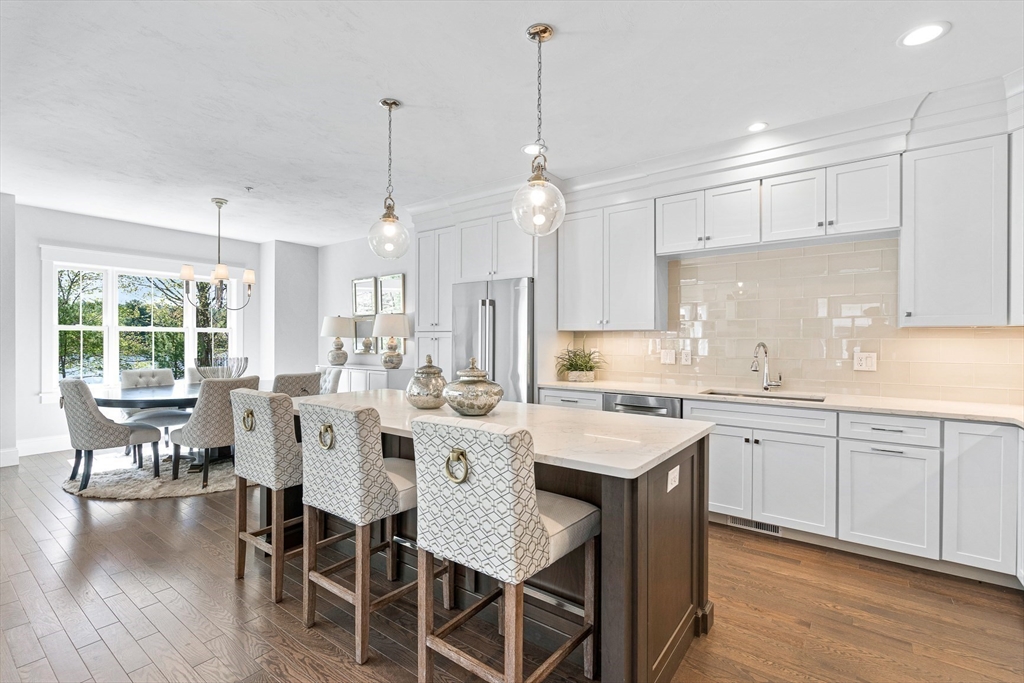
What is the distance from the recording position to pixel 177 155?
12.4ft

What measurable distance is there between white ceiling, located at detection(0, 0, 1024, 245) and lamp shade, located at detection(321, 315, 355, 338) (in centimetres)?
266

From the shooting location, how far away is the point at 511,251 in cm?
438

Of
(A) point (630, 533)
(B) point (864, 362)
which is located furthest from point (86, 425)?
(B) point (864, 362)

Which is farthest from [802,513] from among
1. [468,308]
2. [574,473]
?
[468,308]

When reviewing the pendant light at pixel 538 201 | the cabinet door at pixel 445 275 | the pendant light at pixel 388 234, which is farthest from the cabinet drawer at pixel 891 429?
the cabinet door at pixel 445 275

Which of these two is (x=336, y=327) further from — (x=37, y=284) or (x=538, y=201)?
(x=538, y=201)

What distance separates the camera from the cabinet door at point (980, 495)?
8.26 ft

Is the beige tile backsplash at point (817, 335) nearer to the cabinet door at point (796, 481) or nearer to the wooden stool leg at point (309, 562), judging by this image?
the cabinet door at point (796, 481)

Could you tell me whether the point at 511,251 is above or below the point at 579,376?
above

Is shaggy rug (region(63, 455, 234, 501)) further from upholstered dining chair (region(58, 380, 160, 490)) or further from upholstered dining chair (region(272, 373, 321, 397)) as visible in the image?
upholstered dining chair (region(272, 373, 321, 397))

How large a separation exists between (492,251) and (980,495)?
3.63 metres

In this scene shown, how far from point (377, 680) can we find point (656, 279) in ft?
10.5

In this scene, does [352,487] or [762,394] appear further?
[762,394]

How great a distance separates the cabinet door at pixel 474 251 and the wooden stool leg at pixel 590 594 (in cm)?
305
